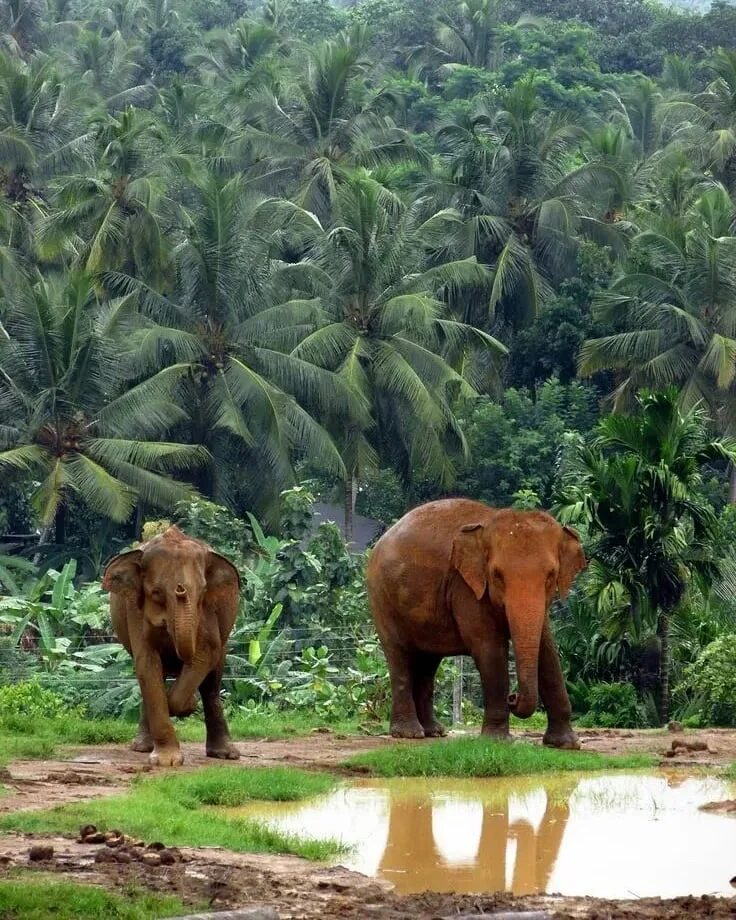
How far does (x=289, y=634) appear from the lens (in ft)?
65.4

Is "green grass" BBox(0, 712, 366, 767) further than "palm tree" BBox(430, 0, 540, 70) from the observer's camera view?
No

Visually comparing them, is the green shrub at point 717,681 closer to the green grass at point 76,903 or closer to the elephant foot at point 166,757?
the elephant foot at point 166,757

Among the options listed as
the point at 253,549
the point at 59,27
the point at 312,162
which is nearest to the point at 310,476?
the point at 312,162

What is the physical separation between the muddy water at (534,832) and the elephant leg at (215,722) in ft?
4.65

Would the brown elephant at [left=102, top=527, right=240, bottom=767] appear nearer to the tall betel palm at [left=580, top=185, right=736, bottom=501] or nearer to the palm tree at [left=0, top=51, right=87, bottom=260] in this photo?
the tall betel palm at [left=580, top=185, right=736, bottom=501]

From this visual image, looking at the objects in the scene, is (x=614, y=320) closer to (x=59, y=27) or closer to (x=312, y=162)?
(x=312, y=162)

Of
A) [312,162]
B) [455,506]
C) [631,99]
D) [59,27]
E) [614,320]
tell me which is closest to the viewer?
[455,506]

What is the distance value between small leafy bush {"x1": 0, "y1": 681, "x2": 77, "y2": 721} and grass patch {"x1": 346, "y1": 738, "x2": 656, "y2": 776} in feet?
13.0

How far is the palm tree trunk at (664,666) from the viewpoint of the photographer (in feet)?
65.9

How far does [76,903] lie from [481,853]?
10.8 feet

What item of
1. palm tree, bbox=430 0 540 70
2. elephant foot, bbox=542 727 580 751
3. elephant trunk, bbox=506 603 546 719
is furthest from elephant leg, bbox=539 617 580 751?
palm tree, bbox=430 0 540 70

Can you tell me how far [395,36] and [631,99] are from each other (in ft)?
46.8

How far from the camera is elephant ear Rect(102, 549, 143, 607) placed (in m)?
13.4

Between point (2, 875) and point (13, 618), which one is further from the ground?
point (13, 618)
